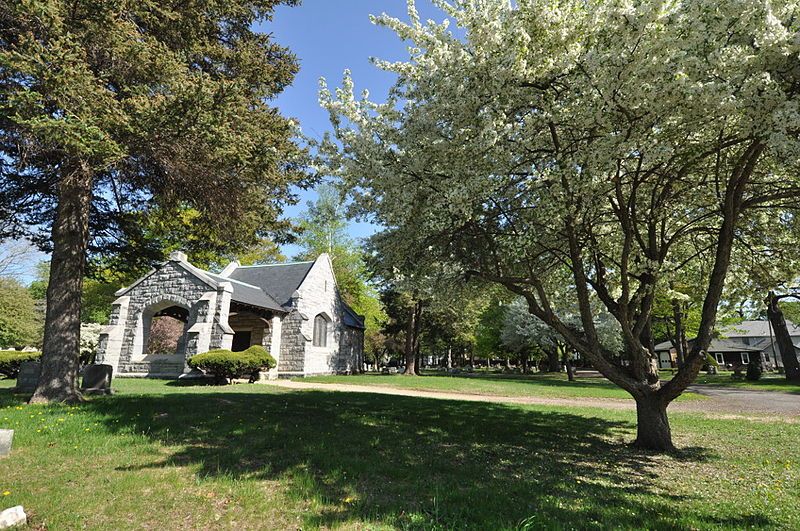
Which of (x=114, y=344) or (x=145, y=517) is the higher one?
(x=114, y=344)

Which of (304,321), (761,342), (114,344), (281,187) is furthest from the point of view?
(761,342)

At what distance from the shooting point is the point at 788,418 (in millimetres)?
12180

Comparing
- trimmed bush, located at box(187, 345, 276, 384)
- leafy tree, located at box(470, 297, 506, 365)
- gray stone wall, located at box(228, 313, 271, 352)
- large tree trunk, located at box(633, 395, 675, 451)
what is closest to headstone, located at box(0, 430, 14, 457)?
large tree trunk, located at box(633, 395, 675, 451)

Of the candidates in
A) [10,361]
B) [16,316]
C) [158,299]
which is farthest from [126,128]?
[16,316]

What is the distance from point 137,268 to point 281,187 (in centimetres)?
501

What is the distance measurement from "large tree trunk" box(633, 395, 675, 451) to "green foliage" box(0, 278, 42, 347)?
3657cm

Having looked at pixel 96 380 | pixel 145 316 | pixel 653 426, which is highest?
pixel 145 316

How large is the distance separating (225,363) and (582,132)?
49.1 ft

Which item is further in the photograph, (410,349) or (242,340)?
(410,349)

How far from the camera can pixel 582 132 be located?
687 cm

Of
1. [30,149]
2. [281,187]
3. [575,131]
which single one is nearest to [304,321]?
[281,187]

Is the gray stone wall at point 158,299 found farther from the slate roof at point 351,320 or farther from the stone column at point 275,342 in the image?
the slate roof at point 351,320

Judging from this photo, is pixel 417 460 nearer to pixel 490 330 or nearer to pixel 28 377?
pixel 28 377

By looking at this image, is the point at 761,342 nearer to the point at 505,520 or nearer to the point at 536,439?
the point at 536,439
